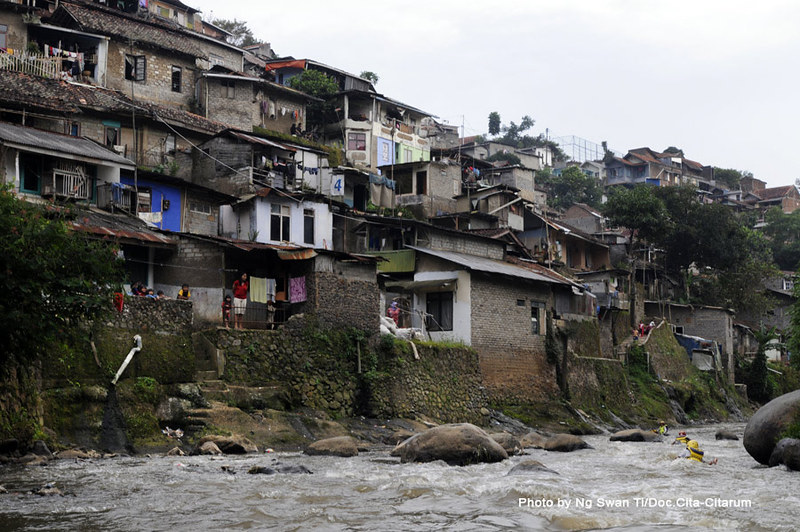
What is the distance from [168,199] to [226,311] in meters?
8.44

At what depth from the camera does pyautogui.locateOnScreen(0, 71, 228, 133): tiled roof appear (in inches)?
1407

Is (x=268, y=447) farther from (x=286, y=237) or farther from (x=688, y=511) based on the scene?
(x=286, y=237)

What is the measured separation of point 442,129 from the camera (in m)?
87.9

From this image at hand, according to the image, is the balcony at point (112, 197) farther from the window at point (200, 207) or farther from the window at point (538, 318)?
the window at point (538, 318)

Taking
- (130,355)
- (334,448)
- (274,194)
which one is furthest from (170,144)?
(334,448)

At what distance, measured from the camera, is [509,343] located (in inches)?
1534

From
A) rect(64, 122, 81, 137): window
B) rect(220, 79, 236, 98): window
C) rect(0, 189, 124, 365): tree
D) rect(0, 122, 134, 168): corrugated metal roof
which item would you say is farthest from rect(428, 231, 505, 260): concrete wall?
rect(0, 189, 124, 365): tree

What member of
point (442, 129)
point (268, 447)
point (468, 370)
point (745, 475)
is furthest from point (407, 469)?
point (442, 129)

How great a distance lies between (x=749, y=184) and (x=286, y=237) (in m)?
85.4

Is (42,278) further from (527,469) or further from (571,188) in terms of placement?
(571,188)

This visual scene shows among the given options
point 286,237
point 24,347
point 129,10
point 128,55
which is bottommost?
point 24,347

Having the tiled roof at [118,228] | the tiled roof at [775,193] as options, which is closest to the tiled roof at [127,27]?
the tiled roof at [118,228]

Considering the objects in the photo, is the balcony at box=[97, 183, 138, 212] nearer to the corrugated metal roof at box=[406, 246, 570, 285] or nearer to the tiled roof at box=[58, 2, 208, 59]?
the corrugated metal roof at box=[406, 246, 570, 285]

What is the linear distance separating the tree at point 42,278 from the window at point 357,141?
126 ft
